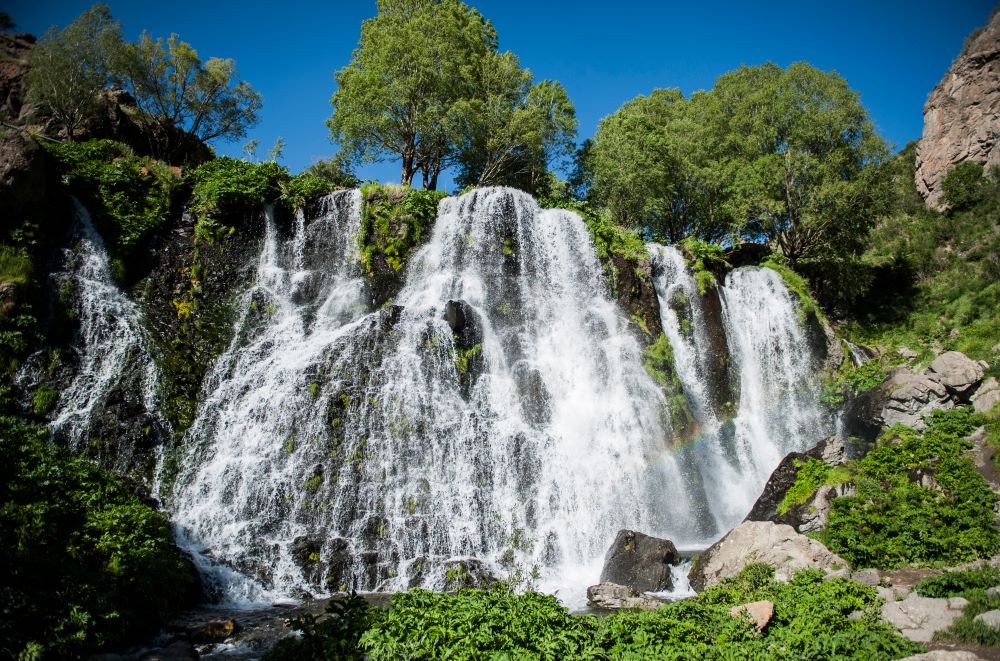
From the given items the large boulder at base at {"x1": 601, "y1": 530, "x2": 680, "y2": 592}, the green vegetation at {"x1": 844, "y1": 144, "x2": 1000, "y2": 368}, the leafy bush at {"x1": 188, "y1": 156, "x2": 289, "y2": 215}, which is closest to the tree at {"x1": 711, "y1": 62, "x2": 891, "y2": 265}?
the green vegetation at {"x1": 844, "y1": 144, "x2": 1000, "y2": 368}

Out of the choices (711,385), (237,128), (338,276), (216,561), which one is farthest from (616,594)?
(237,128)

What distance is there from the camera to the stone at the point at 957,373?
1703 cm

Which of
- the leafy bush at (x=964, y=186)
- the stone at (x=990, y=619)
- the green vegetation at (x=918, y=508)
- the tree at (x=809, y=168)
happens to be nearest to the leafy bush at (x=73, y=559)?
the stone at (x=990, y=619)

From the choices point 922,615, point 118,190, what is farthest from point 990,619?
point 118,190

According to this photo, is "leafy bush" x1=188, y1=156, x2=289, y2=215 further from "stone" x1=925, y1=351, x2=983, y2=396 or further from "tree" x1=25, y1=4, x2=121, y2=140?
"stone" x1=925, y1=351, x2=983, y2=396

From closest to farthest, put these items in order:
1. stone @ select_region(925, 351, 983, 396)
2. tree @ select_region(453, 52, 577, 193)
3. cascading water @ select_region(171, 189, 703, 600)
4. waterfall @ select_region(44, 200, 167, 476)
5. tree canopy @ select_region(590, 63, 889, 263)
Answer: cascading water @ select_region(171, 189, 703, 600), waterfall @ select_region(44, 200, 167, 476), stone @ select_region(925, 351, 983, 396), tree canopy @ select_region(590, 63, 889, 263), tree @ select_region(453, 52, 577, 193)

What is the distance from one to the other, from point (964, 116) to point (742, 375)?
26.0m

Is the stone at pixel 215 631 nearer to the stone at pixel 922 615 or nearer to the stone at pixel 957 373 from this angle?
the stone at pixel 922 615

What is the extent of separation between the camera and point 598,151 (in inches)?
1346

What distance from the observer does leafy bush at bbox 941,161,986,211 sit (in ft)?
107

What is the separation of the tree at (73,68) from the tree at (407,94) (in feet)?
34.0

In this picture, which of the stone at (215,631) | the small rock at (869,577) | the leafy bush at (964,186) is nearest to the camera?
the stone at (215,631)

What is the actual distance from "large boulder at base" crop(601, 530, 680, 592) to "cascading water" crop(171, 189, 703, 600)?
989mm

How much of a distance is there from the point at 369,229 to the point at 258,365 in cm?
744
